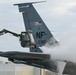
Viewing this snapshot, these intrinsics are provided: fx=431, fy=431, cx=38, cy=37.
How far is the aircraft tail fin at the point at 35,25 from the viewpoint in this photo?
38.3 metres

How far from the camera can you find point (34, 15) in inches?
1556

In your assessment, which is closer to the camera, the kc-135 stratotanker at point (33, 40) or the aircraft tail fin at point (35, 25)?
the kc-135 stratotanker at point (33, 40)

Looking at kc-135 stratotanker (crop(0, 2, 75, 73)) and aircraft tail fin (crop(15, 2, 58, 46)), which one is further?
aircraft tail fin (crop(15, 2, 58, 46))

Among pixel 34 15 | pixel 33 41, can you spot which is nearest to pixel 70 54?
pixel 33 41

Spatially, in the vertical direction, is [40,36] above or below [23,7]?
below

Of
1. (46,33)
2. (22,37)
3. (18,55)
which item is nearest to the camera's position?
(18,55)

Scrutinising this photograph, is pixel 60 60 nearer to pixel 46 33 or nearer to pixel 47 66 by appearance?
pixel 47 66

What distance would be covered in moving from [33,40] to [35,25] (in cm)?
310

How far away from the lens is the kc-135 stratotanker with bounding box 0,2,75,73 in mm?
33625

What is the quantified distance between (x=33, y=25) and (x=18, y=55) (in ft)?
23.2

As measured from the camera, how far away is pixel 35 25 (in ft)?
129

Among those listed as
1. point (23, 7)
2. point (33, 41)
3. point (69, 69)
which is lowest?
point (69, 69)

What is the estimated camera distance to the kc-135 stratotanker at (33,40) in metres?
33.6

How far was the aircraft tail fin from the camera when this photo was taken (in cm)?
3834
